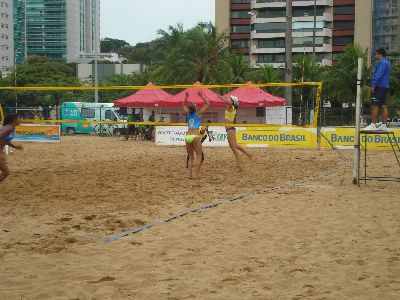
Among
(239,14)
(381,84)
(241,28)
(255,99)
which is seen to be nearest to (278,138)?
(255,99)

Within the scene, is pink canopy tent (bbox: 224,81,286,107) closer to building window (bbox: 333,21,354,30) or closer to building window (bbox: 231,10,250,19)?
building window (bbox: 333,21,354,30)

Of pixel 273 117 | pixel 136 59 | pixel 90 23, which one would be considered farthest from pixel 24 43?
pixel 273 117

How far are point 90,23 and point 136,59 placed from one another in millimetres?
38614

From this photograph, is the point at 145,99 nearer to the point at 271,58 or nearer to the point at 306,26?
the point at 306,26

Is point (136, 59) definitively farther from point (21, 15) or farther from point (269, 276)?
point (269, 276)

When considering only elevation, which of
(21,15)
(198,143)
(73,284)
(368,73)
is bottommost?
(73,284)

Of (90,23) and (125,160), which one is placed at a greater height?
(90,23)

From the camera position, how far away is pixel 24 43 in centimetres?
11288

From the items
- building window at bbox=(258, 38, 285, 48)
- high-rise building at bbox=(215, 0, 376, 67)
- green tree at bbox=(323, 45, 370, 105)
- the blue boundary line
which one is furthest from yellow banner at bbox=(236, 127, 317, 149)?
building window at bbox=(258, 38, 285, 48)

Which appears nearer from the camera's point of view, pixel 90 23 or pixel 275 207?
pixel 275 207

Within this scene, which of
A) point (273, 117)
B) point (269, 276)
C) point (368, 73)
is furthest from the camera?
point (368, 73)

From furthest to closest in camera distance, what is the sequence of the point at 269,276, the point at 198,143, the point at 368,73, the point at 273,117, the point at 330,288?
the point at 368,73 → the point at 273,117 → the point at 198,143 → the point at 269,276 → the point at 330,288

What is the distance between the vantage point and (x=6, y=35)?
8962cm

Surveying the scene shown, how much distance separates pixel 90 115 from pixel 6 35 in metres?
67.1
